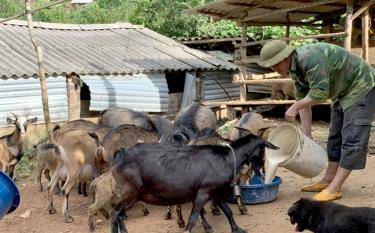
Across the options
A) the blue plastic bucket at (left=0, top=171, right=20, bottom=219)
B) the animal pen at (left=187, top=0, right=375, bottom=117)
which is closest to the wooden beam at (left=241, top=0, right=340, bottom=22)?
the animal pen at (left=187, top=0, right=375, bottom=117)

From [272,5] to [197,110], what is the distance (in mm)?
4812

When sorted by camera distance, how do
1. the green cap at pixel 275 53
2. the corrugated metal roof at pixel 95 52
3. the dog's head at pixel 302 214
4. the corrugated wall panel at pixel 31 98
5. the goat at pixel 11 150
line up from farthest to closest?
the corrugated metal roof at pixel 95 52 < the corrugated wall panel at pixel 31 98 < the goat at pixel 11 150 < the green cap at pixel 275 53 < the dog's head at pixel 302 214

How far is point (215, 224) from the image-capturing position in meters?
6.06

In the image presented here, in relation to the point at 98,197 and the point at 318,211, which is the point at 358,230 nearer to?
the point at 318,211

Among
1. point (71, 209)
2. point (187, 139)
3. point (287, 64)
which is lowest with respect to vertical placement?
point (71, 209)

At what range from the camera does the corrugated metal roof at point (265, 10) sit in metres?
12.5

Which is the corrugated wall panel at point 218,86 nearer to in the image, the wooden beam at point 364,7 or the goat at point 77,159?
the wooden beam at point 364,7

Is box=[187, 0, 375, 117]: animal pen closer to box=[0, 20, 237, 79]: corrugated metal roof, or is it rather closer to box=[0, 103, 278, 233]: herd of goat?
box=[0, 20, 237, 79]: corrugated metal roof

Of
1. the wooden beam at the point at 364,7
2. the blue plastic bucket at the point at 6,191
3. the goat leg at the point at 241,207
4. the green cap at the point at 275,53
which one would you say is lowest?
the goat leg at the point at 241,207

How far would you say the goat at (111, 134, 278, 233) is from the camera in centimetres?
516

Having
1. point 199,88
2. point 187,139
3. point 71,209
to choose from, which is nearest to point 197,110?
point 187,139

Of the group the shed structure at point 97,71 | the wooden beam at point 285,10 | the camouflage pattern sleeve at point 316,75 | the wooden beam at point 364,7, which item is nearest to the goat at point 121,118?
the shed structure at point 97,71

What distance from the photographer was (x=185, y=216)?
638 centimetres

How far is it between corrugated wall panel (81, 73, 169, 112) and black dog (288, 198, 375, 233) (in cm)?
982
